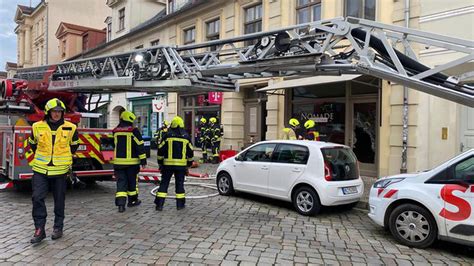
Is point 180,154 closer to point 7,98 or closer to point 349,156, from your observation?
point 349,156

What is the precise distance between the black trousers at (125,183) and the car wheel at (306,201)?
299 cm

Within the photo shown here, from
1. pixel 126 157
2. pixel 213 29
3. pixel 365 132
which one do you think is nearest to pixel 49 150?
pixel 126 157

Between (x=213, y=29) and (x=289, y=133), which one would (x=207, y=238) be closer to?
(x=289, y=133)

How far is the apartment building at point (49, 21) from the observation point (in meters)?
35.1

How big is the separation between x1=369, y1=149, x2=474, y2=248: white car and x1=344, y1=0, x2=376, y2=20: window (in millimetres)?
6861

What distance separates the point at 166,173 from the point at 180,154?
0.45 meters

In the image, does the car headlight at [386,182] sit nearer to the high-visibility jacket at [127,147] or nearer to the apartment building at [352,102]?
the high-visibility jacket at [127,147]

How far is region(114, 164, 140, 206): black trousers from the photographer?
6.68 meters

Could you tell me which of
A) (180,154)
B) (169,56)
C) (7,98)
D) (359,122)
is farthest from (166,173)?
(359,122)

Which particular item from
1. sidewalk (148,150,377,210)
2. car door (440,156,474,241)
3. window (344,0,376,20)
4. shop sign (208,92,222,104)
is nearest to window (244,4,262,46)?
shop sign (208,92,222,104)

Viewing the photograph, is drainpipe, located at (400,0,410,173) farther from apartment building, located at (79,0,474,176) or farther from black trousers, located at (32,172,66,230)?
black trousers, located at (32,172,66,230)

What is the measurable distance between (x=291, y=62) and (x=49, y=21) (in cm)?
Answer: 3587

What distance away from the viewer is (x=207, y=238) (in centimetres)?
529

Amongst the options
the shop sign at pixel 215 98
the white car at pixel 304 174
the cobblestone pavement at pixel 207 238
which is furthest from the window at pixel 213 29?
the cobblestone pavement at pixel 207 238
